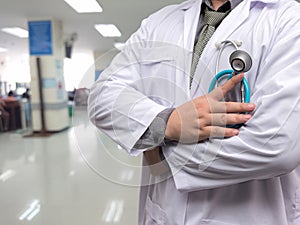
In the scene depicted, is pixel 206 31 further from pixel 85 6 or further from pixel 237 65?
pixel 85 6

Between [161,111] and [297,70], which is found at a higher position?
[297,70]

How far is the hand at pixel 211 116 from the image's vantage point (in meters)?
0.63

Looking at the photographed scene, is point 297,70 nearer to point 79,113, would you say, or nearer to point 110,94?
point 110,94

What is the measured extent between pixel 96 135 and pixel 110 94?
21cm

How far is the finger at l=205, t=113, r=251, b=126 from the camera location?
0.63 m

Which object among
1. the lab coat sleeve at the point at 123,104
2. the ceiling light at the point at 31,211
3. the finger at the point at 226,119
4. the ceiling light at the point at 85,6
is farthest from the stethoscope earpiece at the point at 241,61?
the ceiling light at the point at 85,6

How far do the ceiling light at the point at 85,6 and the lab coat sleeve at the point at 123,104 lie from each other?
5.23 meters

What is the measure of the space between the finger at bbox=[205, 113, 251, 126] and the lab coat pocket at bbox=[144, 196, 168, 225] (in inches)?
14.1

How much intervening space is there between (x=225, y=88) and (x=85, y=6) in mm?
5986

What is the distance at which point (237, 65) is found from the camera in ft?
2.10

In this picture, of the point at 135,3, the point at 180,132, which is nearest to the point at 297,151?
the point at 180,132

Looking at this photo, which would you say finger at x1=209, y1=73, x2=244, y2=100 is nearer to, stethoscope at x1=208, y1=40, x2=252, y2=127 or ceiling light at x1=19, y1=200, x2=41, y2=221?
stethoscope at x1=208, y1=40, x2=252, y2=127

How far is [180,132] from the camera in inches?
26.5

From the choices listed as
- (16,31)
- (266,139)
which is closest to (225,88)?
(266,139)
